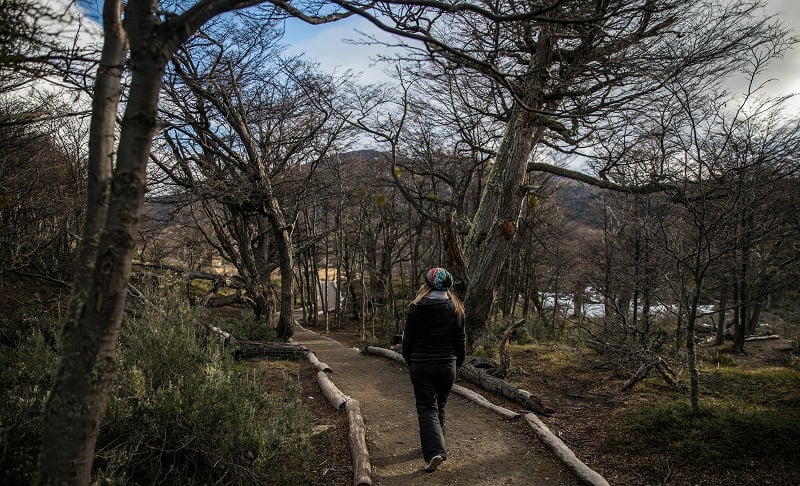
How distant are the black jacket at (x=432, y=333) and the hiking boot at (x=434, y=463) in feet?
3.04

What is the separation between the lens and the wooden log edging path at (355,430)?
4.18 meters

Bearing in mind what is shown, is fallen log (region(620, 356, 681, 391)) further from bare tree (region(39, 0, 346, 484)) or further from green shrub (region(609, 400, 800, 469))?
bare tree (region(39, 0, 346, 484))

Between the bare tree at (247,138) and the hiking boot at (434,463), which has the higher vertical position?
the bare tree at (247,138)

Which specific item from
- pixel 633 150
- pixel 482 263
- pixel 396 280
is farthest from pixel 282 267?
pixel 396 280

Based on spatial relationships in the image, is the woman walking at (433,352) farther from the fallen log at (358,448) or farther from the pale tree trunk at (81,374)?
the pale tree trunk at (81,374)

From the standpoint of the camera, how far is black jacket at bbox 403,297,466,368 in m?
4.58

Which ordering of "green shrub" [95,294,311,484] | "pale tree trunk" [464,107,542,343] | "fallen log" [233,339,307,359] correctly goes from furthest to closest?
"pale tree trunk" [464,107,542,343] < "fallen log" [233,339,307,359] < "green shrub" [95,294,311,484]

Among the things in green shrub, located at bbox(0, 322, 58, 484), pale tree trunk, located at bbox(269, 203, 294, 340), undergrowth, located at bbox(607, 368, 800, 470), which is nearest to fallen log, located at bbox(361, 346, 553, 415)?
undergrowth, located at bbox(607, 368, 800, 470)

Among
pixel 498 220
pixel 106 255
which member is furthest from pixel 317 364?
pixel 106 255

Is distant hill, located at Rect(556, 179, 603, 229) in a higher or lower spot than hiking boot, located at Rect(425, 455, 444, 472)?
higher

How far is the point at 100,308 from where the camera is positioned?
85.8 inches

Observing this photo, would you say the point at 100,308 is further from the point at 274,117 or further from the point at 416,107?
the point at 416,107

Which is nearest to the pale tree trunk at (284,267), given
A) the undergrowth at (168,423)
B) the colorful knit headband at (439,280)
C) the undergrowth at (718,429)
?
the undergrowth at (168,423)

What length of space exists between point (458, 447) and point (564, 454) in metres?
1.14
